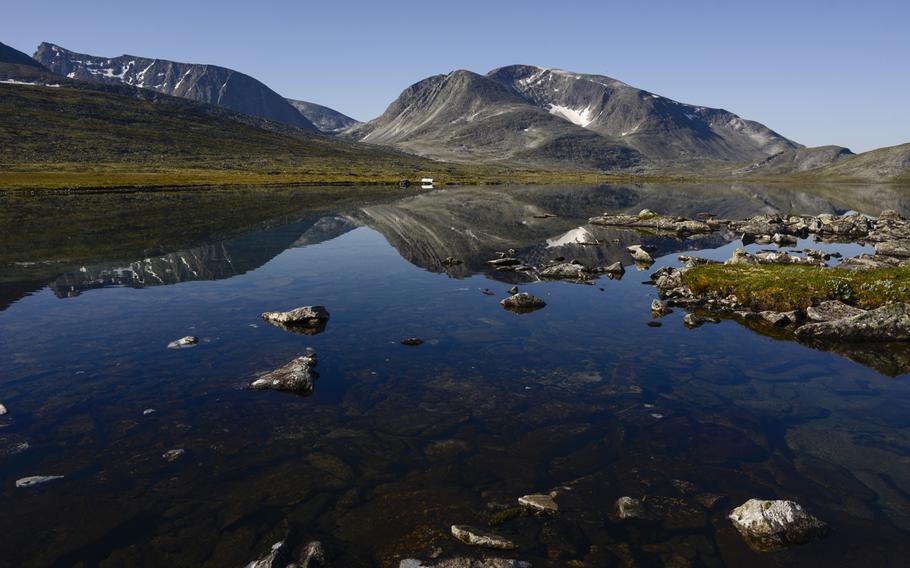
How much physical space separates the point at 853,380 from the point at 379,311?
2116 centimetres

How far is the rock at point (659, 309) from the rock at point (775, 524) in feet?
56.1

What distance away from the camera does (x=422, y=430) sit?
585 inches

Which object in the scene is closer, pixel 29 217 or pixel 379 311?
pixel 379 311

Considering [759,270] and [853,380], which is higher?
[759,270]

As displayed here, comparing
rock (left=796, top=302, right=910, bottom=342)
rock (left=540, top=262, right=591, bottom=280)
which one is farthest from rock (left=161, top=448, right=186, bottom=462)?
rock (left=540, top=262, right=591, bottom=280)

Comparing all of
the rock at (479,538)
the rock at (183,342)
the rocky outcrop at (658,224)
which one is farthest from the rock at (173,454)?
the rocky outcrop at (658,224)

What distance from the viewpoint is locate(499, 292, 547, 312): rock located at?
28.8 metres

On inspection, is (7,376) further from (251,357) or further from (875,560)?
(875,560)

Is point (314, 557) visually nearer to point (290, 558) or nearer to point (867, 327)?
point (290, 558)

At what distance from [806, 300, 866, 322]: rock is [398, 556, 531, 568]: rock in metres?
22.9

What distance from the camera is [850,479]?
41.5 ft

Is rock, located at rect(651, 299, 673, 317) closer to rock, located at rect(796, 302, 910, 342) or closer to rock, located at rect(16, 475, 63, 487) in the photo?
rock, located at rect(796, 302, 910, 342)

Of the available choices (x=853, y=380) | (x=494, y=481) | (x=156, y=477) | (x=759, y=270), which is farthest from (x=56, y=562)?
(x=759, y=270)

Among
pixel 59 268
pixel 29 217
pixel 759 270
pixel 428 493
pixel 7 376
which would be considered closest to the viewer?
pixel 428 493
